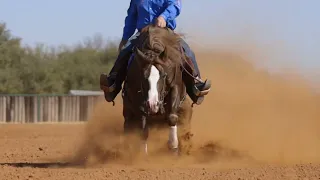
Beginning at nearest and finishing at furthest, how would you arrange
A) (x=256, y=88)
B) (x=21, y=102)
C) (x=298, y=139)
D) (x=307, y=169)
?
(x=307, y=169)
(x=298, y=139)
(x=256, y=88)
(x=21, y=102)

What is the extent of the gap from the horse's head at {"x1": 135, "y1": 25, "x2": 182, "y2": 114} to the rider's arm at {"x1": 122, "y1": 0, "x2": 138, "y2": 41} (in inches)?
51.4

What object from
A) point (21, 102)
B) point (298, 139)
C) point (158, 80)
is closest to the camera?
point (158, 80)

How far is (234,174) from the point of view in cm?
866

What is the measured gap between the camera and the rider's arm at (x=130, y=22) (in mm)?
11969

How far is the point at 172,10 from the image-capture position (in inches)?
446

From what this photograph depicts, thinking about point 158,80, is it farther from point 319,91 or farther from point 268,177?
point 319,91

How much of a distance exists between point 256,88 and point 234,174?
6952 mm

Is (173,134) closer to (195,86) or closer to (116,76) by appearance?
(195,86)

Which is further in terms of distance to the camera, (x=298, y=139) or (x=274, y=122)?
(x=274, y=122)

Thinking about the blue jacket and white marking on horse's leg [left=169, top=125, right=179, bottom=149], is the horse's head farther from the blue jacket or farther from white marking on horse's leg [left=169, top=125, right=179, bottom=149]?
the blue jacket

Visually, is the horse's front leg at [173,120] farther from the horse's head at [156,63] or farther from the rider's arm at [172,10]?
the rider's arm at [172,10]

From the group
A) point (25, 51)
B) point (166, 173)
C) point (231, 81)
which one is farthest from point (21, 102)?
point (166, 173)

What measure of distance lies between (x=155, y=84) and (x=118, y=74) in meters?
1.33

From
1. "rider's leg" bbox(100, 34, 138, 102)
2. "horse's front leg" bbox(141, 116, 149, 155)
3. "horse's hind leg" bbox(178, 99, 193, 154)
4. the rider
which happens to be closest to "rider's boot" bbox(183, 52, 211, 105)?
the rider
